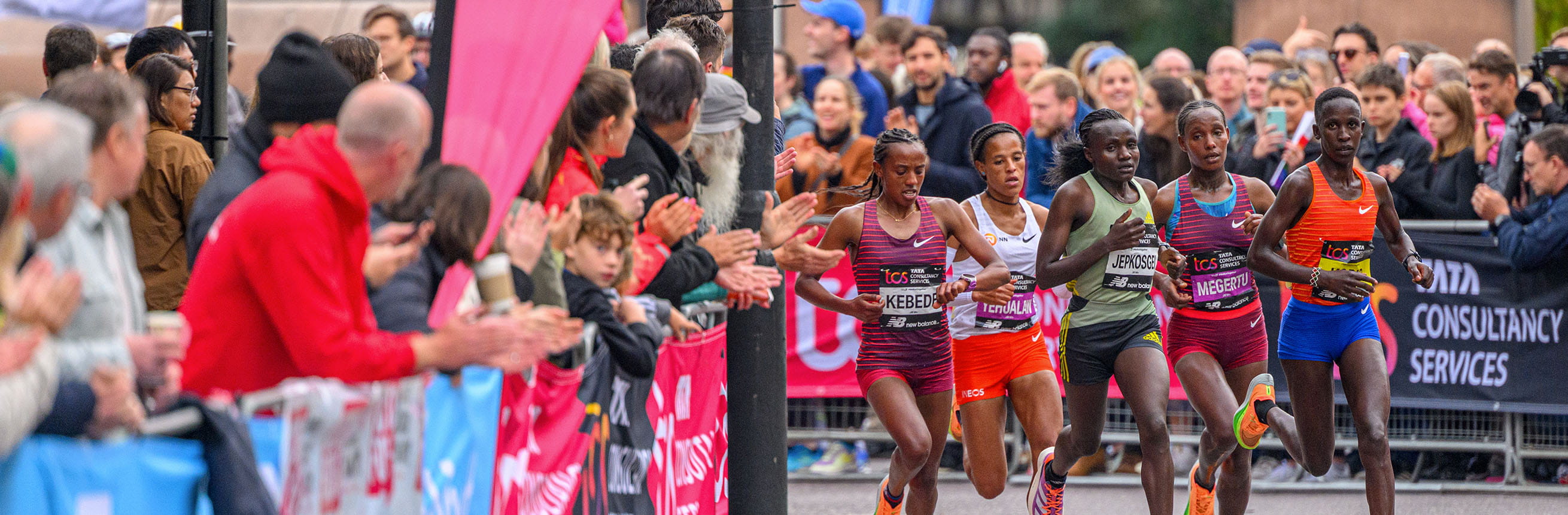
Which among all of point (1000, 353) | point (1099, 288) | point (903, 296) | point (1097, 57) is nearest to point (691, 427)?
point (903, 296)

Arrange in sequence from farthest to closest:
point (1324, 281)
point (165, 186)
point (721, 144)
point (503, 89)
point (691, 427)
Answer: point (1324, 281)
point (165, 186)
point (721, 144)
point (691, 427)
point (503, 89)

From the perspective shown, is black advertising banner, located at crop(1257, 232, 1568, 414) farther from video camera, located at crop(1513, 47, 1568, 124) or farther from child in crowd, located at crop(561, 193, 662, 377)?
child in crowd, located at crop(561, 193, 662, 377)

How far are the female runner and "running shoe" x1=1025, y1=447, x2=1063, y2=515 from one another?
0.04 metres

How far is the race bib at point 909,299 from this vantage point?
7398 millimetres

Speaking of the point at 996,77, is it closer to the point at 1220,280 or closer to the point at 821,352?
the point at 821,352

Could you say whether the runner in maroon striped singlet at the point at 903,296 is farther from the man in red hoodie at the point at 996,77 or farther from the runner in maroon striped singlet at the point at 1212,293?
the man in red hoodie at the point at 996,77

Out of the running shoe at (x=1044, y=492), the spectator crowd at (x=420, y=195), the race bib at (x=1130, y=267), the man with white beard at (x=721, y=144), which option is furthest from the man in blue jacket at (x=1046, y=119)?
the man with white beard at (x=721, y=144)

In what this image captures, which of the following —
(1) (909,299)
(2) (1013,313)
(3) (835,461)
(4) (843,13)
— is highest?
(4) (843,13)

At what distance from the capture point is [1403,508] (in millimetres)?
9148

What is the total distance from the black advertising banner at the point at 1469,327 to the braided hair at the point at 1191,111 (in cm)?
225

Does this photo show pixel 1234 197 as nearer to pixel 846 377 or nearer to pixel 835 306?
pixel 835 306

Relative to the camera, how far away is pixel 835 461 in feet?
34.3

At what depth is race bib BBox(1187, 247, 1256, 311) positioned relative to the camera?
783cm

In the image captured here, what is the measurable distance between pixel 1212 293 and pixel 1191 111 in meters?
0.88
